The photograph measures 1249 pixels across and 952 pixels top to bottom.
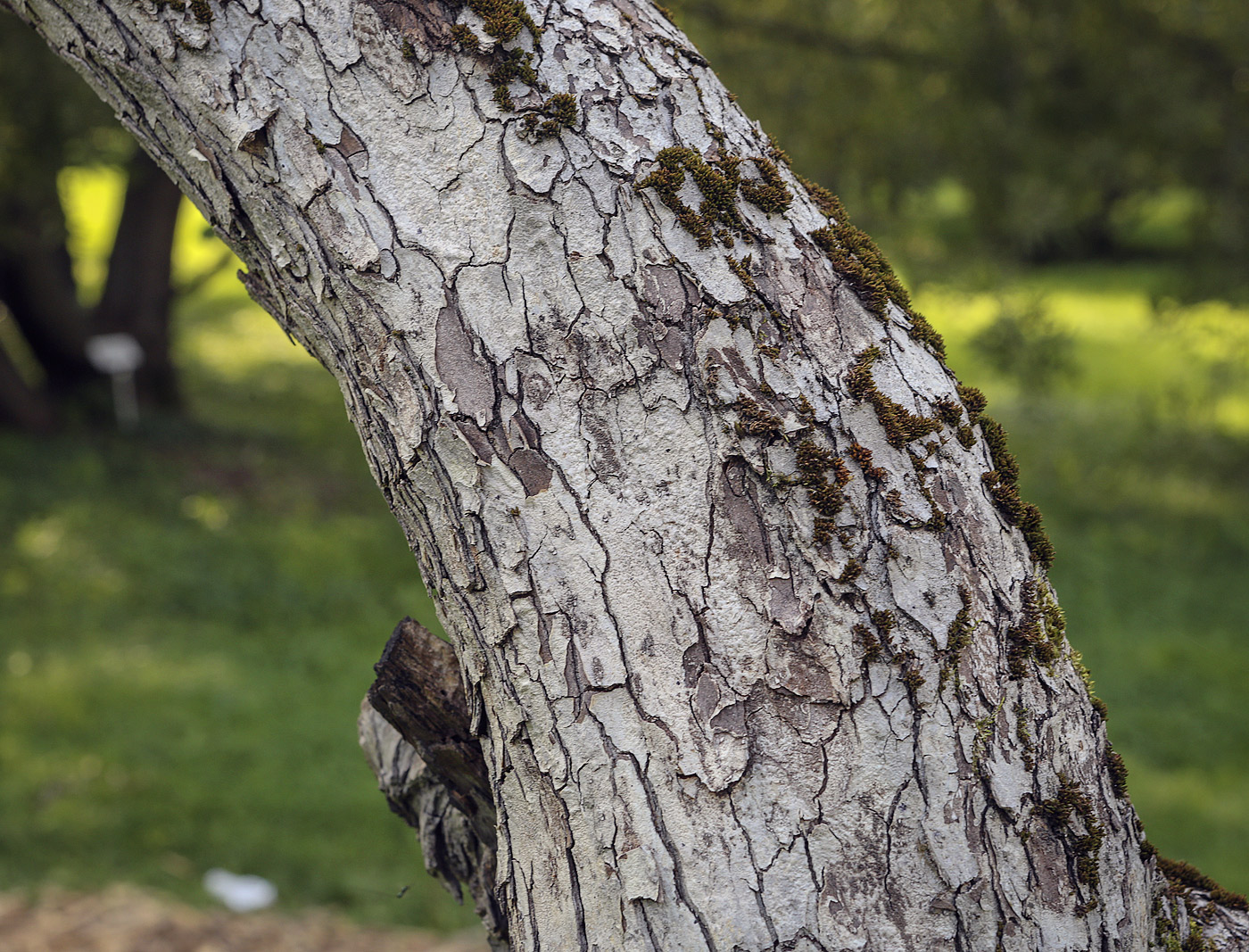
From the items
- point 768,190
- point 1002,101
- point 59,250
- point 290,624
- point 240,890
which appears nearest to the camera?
point 768,190

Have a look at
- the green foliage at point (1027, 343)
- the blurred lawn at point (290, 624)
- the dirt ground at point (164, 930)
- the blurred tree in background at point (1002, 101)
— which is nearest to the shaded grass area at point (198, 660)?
the blurred lawn at point (290, 624)

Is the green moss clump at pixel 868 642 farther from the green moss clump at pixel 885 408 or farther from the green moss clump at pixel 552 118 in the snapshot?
the green moss clump at pixel 552 118

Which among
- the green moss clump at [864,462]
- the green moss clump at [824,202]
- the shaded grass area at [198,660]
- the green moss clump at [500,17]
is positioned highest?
the shaded grass area at [198,660]

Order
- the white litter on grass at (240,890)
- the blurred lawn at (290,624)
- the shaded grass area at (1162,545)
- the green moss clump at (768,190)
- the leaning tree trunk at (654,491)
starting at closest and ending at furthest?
the leaning tree trunk at (654,491), the green moss clump at (768,190), the white litter on grass at (240,890), the blurred lawn at (290,624), the shaded grass area at (1162,545)

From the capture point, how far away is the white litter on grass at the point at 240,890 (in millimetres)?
4016

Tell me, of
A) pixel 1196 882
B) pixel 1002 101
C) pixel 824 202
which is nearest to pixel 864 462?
pixel 824 202

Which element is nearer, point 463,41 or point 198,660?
point 463,41

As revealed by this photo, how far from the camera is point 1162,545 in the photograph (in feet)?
28.4

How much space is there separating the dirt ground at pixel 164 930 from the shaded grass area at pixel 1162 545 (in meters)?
3.43

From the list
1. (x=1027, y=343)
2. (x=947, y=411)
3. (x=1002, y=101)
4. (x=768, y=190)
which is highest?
(x=1002, y=101)

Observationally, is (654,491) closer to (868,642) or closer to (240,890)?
(868,642)

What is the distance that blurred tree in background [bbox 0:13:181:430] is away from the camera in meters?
6.19

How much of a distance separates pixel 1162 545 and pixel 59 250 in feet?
32.3

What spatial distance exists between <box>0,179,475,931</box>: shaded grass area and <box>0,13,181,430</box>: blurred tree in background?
56 cm
